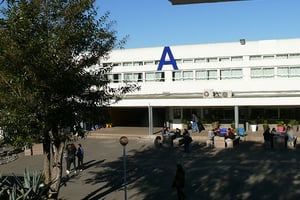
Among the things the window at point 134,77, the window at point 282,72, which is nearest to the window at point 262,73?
the window at point 282,72

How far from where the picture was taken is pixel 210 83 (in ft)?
112

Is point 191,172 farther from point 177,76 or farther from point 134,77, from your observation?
point 134,77

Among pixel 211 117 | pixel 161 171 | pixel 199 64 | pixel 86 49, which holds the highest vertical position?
pixel 199 64

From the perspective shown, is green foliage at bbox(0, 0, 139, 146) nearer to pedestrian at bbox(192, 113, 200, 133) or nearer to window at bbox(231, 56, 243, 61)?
pedestrian at bbox(192, 113, 200, 133)

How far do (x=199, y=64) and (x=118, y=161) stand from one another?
48.7ft

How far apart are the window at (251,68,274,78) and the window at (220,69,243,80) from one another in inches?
40.2

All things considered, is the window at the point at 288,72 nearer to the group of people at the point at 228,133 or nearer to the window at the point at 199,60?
the window at the point at 199,60

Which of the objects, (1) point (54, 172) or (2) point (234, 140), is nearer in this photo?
(1) point (54, 172)

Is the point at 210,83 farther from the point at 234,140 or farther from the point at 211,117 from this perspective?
the point at 234,140

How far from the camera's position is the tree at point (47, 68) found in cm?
1019

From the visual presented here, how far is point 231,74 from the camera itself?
112 ft

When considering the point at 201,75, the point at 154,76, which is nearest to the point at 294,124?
the point at 201,75

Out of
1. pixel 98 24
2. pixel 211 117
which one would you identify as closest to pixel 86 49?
pixel 98 24

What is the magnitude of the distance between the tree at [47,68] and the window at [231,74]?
22.6m
